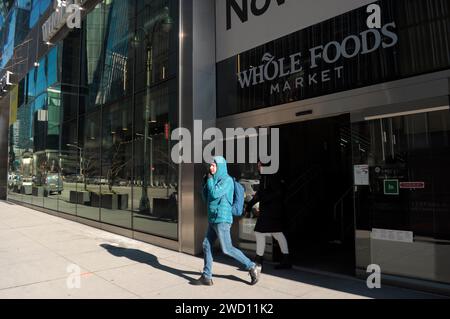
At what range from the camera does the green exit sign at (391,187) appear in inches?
197

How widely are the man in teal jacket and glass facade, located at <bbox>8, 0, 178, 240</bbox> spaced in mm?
2743

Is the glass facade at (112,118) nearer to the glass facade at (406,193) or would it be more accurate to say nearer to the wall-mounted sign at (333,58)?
the wall-mounted sign at (333,58)

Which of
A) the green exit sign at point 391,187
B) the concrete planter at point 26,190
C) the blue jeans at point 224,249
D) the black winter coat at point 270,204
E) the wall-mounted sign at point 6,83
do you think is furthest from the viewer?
the wall-mounted sign at point 6,83

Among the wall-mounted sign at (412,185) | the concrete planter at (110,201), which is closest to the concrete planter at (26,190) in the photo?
the concrete planter at (110,201)

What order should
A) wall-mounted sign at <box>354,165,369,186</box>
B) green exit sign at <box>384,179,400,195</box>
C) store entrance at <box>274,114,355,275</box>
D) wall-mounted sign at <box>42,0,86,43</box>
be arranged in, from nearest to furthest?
green exit sign at <box>384,179,400,195</box>
wall-mounted sign at <box>354,165,369,186</box>
store entrance at <box>274,114,355,275</box>
wall-mounted sign at <box>42,0,86,43</box>

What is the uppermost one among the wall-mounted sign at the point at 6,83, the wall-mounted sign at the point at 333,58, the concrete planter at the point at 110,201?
the wall-mounted sign at the point at 6,83

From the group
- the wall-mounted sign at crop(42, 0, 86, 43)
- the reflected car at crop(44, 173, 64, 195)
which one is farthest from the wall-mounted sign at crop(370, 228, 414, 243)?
the reflected car at crop(44, 173, 64, 195)

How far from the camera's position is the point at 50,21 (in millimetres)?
15477

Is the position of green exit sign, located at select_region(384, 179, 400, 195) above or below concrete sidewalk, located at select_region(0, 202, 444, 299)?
above

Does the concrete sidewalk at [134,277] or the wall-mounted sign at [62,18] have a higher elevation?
the wall-mounted sign at [62,18]

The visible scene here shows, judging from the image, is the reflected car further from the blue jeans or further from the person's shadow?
the blue jeans

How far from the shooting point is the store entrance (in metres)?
7.99

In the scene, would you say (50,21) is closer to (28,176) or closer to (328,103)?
(28,176)

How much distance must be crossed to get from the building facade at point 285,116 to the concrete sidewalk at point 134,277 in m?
0.58
